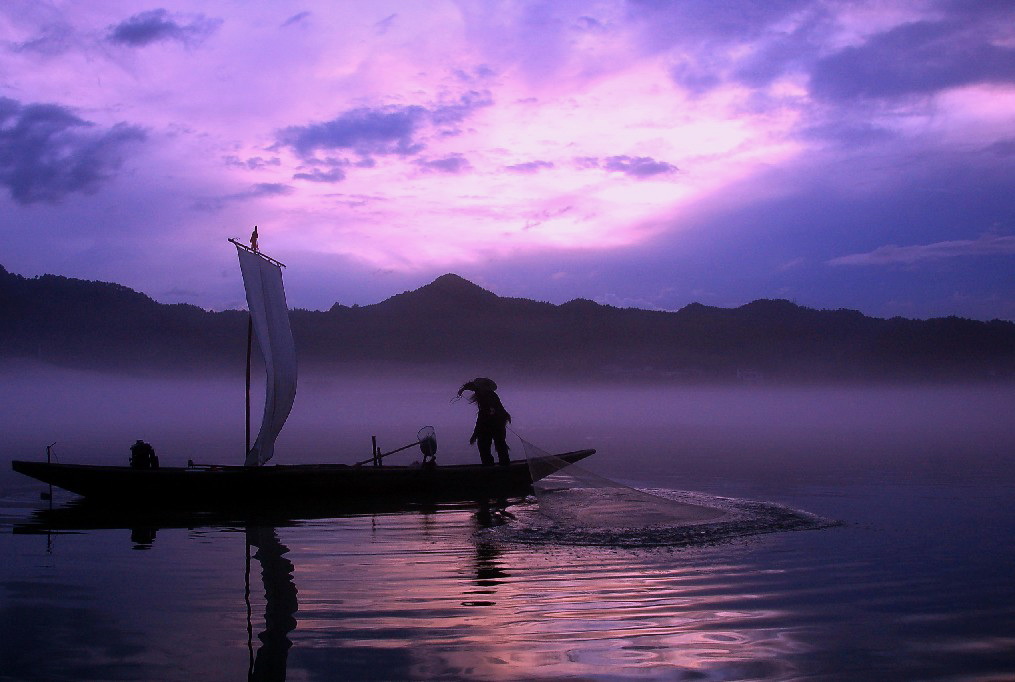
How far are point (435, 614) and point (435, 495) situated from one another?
1011 centimetres

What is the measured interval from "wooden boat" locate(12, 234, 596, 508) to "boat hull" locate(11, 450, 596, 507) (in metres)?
0.02

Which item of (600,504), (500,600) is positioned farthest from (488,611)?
(600,504)

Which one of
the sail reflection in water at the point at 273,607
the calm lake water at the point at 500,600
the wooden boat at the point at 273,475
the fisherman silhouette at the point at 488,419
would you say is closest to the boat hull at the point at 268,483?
the wooden boat at the point at 273,475

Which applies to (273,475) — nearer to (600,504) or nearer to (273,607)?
(600,504)

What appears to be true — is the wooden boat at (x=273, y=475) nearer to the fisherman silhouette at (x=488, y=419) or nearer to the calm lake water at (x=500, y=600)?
the fisherman silhouette at (x=488, y=419)

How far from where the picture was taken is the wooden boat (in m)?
17.7

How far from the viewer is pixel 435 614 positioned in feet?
30.0

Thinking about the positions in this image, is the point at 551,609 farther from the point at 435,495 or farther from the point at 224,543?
the point at 435,495

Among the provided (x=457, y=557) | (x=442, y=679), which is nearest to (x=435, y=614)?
(x=442, y=679)

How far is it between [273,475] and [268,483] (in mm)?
219

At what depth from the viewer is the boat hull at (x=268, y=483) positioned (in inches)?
694

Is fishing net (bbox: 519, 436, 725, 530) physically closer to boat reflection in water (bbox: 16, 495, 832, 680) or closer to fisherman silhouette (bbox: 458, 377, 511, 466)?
fisherman silhouette (bbox: 458, 377, 511, 466)

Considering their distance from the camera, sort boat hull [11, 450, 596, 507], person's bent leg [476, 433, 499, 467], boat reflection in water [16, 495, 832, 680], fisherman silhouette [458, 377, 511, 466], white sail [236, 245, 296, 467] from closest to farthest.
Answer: boat reflection in water [16, 495, 832, 680] < boat hull [11, 450, 596, 507] < white sail [236, 245, 296, 467] < fisherman silhouette [458, 377, 511, 466] < person's bent leg [476, 433, 499, 467]

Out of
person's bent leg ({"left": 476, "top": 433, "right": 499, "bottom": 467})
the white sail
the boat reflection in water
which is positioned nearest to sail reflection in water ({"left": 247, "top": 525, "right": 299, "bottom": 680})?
the boat reflection in water
